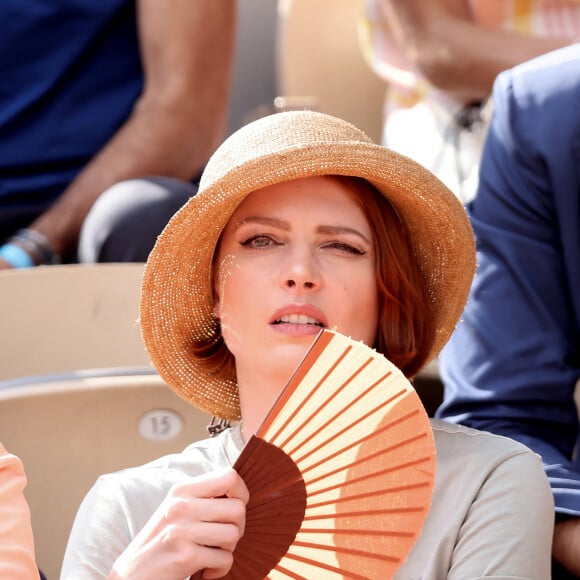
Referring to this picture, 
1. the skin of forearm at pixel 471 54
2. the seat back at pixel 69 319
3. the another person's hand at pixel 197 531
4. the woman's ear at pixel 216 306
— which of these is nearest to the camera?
the another person's hand at pixel 197 531

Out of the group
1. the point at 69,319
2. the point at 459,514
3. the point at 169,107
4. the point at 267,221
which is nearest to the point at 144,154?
the point at 169,107

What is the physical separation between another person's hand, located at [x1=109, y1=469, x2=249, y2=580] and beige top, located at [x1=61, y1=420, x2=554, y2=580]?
16 centimetres

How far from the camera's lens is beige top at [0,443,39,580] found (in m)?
1.08

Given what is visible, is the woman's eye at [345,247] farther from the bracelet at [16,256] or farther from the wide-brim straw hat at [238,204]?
the bracelet at [16,256]

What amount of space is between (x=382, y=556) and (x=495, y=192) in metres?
0.69

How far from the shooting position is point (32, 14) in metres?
2.29

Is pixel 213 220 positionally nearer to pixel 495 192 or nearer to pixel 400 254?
pixel 400 254

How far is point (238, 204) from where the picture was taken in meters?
1.44

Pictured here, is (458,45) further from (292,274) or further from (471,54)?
(292,274)

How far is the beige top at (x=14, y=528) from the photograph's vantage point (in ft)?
3.55

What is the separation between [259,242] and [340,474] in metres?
0.39

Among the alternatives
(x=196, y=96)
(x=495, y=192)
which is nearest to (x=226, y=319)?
(x=495, y=192)

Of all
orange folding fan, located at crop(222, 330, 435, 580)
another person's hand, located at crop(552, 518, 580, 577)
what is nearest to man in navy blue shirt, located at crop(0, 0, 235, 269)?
another person's hand, located at crop(552, 518, 580, 577)

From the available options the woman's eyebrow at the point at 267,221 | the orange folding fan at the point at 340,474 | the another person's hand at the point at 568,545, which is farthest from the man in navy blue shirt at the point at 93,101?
the orange folding fan at the point at 340,474
